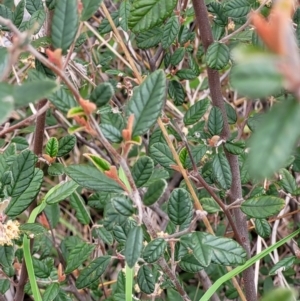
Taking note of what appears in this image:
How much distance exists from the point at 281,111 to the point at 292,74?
5 cm

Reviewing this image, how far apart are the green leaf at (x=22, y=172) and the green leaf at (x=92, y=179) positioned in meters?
0.12

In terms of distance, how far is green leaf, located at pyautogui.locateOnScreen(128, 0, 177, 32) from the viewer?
0.88 metres

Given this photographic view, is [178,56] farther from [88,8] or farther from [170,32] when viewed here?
[88,8]

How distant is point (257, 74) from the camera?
1.24 ft

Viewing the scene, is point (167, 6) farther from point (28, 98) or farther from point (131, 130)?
point (28, 98)

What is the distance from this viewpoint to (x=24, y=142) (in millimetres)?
1144

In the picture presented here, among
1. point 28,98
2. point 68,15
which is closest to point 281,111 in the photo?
point 28,98

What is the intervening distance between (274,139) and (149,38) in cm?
73

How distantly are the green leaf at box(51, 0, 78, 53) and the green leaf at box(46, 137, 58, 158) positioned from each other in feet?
1.15

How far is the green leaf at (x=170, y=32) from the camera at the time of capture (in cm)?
102

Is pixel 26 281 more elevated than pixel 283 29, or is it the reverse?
pixel 283 29

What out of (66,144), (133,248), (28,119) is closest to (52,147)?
(66,144)

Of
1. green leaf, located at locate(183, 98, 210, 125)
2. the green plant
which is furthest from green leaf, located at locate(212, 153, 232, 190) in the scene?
green leaf, located at locate(183, 98, 210, 125)

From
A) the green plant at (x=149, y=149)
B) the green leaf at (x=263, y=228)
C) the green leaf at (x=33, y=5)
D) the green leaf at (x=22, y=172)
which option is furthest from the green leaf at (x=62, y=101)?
the green leaf at (x=263, y=228)
